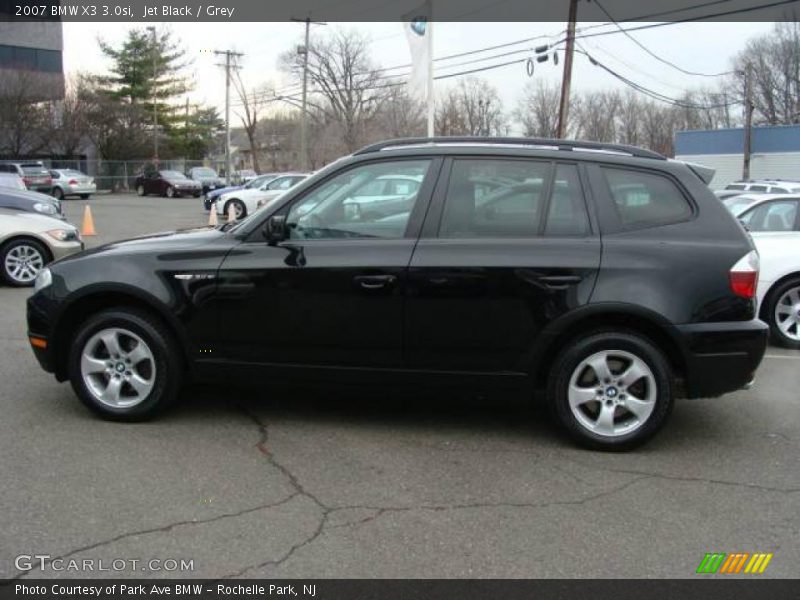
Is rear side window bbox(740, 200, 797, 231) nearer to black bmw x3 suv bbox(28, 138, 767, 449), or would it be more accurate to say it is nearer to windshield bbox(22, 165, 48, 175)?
black bmw x3 suv bbox(28, 138, 767, 449)

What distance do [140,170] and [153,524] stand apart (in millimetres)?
49421

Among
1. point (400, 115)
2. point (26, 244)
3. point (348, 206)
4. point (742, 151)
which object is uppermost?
point (400, 115)

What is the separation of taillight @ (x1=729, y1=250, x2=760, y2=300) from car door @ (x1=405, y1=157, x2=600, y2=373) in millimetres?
797

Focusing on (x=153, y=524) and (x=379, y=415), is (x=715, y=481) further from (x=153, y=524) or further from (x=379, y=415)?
(x=153, y=524)

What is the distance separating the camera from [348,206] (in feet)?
15.3

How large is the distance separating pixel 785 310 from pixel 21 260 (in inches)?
373

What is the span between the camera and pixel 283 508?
3.66m

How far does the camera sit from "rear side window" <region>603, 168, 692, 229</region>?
4.51 metres

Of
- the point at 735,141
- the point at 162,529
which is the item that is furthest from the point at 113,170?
the point at 162,529

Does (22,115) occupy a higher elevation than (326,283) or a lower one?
higher

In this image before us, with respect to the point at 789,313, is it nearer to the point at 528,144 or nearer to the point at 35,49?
the point at 528,144
